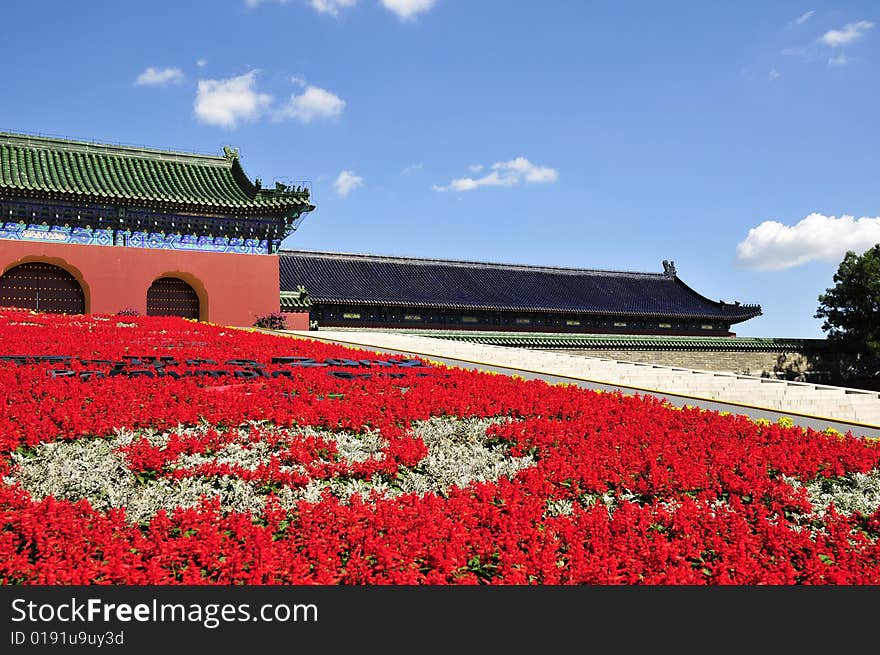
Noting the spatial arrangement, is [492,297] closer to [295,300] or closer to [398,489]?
[295,300]

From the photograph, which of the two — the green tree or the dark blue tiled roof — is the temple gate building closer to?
the dark blue tiled roof

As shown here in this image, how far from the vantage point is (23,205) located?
67.7 feet

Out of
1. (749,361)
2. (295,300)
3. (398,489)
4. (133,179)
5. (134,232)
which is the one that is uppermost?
(133,179)

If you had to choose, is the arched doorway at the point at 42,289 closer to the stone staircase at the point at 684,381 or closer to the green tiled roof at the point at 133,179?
the green tiled roof at the point at 133,179

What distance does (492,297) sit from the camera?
29094 mm

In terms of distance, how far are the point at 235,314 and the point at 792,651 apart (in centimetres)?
2210

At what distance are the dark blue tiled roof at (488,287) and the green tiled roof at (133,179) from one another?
423 centimetres

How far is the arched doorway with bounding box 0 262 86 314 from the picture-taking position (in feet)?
69.8

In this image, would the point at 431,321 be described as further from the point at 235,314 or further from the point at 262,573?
the point at 262,573

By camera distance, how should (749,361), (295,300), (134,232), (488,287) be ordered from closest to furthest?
1. (134,232)
2. (295,300)
3. (749,361)
4. (488,287)

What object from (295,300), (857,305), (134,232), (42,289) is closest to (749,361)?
(857,305)

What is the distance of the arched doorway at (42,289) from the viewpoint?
69.8 ft

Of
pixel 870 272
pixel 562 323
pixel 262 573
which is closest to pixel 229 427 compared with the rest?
pixel 262 573

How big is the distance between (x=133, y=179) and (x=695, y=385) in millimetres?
18896
